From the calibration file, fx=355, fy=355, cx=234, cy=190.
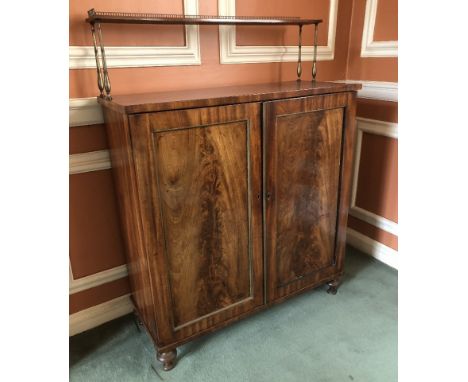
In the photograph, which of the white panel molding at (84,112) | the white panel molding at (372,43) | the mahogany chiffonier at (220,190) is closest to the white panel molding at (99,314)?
the mahogany chiffonier at (220,190)

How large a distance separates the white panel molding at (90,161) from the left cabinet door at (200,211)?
0.36m

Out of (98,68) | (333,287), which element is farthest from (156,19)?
(333,287)

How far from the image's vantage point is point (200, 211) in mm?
1122

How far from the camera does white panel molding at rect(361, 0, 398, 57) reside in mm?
1520

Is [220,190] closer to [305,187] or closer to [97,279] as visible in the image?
[305,187]

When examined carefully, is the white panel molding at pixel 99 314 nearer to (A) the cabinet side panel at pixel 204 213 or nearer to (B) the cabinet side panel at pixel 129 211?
(B) the cabinet side panel at pixel 129 211

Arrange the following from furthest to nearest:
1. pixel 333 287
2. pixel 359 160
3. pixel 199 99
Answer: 1. pixel 359 160
2. pixel 333 287
3. pixel 199 99

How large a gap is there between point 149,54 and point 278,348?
116 centimetres

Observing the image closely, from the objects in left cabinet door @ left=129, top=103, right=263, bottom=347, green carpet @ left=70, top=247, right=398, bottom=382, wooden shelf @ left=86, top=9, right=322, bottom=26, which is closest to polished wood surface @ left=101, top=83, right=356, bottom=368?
left cabinet door @ left=129, top=103, right=263, bottom=347

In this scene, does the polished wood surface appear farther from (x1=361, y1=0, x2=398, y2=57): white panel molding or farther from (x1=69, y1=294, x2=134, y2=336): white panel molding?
(x1=361, y1=0, x2=398, y2=57): white panel molding
